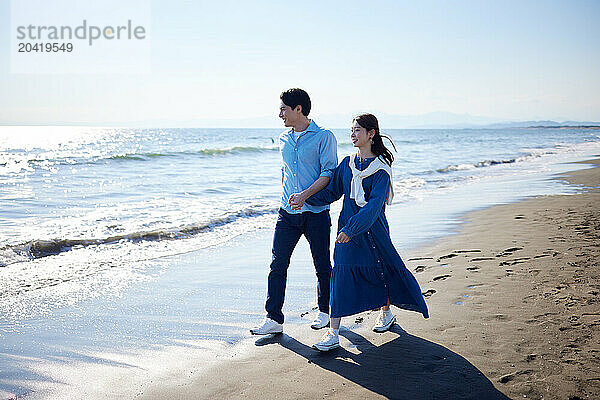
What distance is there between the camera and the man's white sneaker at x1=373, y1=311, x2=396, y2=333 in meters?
4.20

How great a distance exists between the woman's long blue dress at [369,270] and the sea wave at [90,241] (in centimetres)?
539

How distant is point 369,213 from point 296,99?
1.17 m

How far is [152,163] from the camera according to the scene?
26312 millimetres

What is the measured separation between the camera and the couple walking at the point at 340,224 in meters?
3.90

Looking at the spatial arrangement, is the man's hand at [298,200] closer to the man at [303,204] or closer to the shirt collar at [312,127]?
the man at [303,204]

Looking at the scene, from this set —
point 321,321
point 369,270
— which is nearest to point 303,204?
point 369,270

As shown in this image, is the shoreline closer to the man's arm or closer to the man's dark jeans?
the man's dark jeans

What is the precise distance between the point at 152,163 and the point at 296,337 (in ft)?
77.0

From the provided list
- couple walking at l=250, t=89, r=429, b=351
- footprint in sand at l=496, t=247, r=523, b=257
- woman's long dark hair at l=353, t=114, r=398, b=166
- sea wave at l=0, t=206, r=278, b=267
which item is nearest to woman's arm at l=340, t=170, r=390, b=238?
couple walking at l=250, t=89, r=429, b=351

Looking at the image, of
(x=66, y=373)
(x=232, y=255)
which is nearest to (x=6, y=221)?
(x=232, y=255)

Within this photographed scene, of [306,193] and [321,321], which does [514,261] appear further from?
[306,193]

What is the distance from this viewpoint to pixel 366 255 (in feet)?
13.0

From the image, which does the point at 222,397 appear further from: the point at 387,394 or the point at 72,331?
the point at 72,331

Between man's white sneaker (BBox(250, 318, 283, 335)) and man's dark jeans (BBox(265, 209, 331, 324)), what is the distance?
51mm
